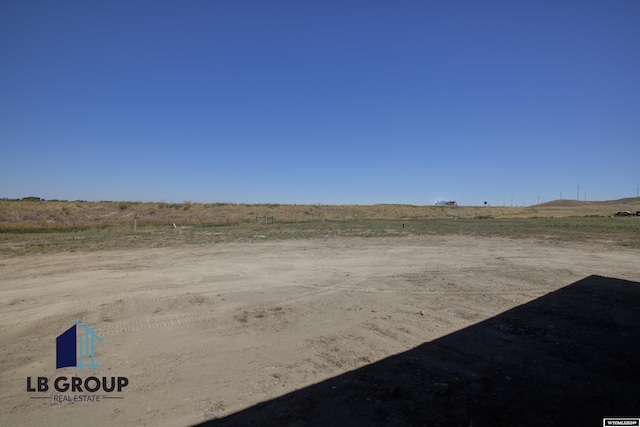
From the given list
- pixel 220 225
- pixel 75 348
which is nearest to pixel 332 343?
pixel 75 348

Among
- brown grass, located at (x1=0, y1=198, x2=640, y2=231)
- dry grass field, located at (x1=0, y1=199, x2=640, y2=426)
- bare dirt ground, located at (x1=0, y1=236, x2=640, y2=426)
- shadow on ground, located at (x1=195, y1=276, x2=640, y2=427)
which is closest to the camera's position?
shadow on ground, located at (x1=195, y1=276, x2=640, y2=427)

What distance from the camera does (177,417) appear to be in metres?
3.93

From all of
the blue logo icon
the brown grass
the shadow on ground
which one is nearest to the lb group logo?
the blue logo icon

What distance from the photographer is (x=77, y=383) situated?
15.6ft

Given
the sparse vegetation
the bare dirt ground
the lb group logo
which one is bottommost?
the lb group logo

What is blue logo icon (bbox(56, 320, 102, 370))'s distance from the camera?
5.30m

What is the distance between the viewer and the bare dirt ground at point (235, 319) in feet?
14.2

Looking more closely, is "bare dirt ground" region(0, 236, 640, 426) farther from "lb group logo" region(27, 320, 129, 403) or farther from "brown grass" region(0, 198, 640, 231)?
"brown grass" region(0, 198, 640, 231)

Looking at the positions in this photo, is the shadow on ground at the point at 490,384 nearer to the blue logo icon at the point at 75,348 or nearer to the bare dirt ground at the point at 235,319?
the bare dirt ground at the point at 235,319

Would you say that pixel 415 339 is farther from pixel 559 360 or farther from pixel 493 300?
pixel 493 300

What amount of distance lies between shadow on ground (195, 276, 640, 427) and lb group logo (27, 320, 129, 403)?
171 centimetres

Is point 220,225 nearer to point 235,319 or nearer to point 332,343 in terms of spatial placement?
point 235,319

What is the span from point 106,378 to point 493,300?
27.2 feet

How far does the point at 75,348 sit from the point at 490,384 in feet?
21.0
